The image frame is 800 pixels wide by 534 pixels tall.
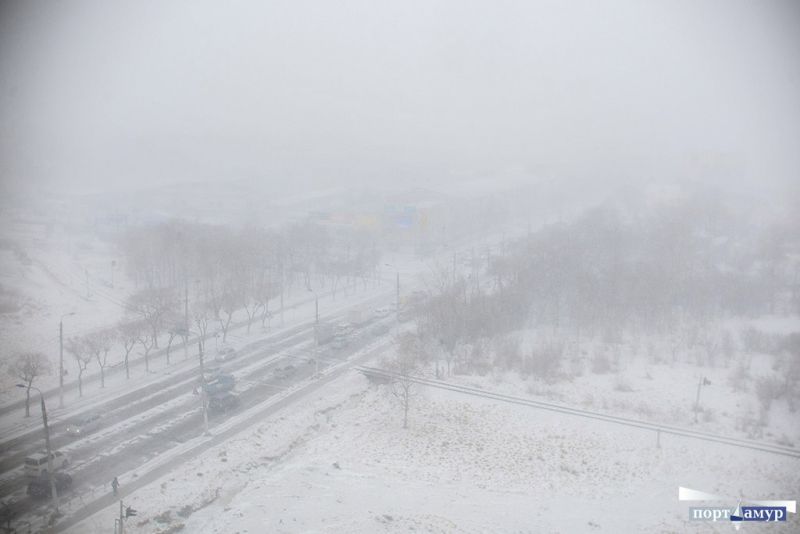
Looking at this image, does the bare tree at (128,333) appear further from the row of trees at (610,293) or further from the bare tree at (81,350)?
the row of trees at (610,293)

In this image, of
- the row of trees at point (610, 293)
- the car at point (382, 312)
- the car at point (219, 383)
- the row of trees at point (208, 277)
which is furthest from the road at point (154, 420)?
the row of trees at point (610, 293)

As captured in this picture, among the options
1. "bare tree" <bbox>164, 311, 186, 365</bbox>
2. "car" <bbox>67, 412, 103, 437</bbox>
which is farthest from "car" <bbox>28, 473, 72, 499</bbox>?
"bare tree" <bbox>164, 311, 186, 365</bbox>

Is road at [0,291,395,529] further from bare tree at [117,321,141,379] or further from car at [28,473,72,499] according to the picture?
bare tree at [117,321,141,379]

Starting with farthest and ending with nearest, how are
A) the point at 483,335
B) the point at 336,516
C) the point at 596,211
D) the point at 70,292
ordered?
the point at 596,211 → the point at 70,292 → the point at 483,335 → the point at 336,516

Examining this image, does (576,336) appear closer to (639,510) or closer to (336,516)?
(639,510)

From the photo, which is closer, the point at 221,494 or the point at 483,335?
the point at 221,494

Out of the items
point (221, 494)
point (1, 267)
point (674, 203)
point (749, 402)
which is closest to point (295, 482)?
point (221, 494)
